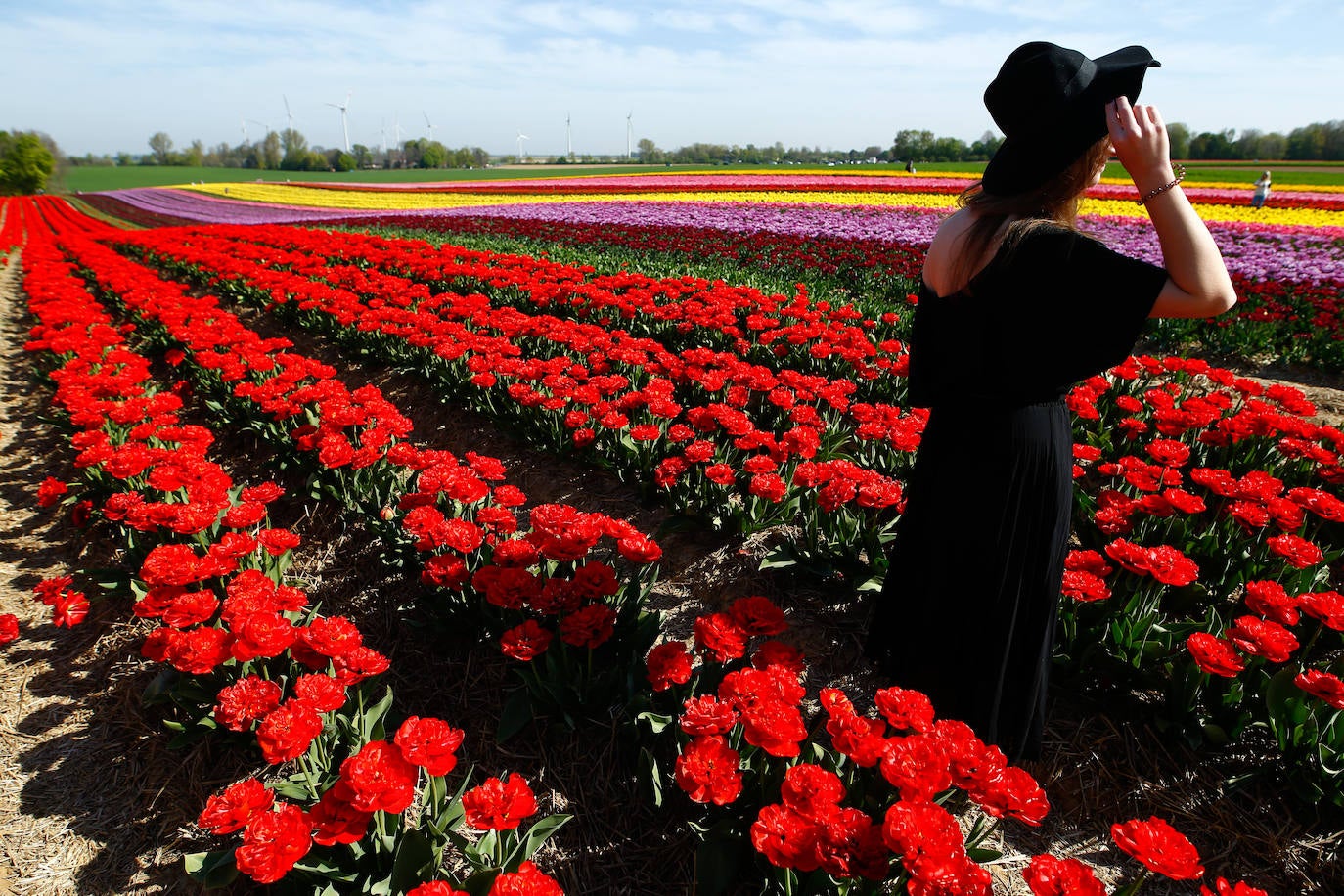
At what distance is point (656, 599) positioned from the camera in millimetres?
3406

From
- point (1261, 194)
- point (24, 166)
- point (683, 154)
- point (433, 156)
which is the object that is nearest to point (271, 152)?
point (433, 156)

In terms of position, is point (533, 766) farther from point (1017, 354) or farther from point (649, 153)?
point (649, 153)

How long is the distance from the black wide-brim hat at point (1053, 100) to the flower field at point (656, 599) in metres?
1.47

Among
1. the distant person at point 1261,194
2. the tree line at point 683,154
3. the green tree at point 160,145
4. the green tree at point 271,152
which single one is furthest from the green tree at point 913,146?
the green tree at point 160,145

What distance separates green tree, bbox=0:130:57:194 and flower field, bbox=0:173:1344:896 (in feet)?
206

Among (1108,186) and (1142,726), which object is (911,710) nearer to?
(1142,726)

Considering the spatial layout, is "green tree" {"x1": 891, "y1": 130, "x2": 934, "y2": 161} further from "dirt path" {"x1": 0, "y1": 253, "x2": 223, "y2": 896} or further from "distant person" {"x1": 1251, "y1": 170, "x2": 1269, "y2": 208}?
"dirt path" {"x1": 0, "y1": 253, "x2": 223, "y2": 896}

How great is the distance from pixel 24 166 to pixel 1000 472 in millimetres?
71350

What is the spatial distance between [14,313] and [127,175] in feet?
220

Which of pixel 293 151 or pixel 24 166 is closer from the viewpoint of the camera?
pixel 24 166

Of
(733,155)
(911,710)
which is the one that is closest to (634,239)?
(911,710)

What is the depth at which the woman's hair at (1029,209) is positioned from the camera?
1.67 m

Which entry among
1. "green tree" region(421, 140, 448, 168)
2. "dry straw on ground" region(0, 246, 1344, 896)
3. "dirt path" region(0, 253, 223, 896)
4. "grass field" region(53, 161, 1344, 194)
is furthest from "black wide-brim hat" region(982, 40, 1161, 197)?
"green tree" region(421, 140, 448, 168)

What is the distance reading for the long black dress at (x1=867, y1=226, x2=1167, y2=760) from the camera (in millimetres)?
1663
